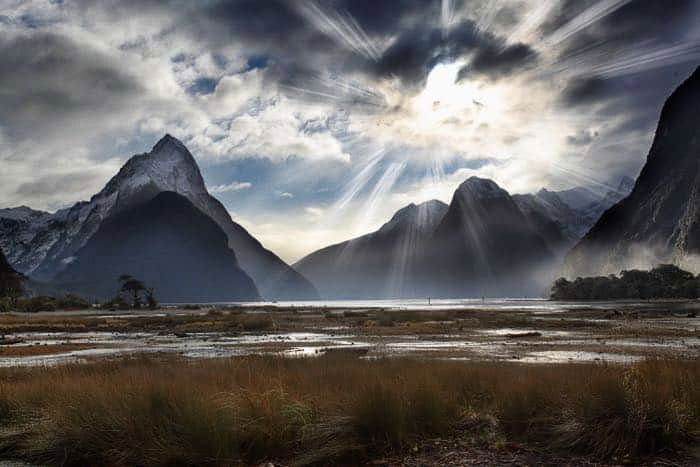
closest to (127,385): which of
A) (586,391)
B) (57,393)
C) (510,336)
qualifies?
(57,393)

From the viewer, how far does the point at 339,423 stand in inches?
379

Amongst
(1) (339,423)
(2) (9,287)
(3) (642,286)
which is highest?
(2) (9,287)

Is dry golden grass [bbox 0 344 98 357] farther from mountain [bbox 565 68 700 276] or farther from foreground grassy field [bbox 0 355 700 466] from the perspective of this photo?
mountain [bbox 565 68 700 276]

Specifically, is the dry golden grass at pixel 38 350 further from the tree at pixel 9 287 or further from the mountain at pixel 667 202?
the mountain at pixel 667 202

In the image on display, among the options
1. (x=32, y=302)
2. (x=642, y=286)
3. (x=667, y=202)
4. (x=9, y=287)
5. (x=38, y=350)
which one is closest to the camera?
(x=38, y=350)

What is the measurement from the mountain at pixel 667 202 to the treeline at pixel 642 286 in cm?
804

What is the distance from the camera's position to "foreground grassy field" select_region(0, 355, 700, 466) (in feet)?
29.6

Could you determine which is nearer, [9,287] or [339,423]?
[339,423]

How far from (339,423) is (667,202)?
Answer: 176294 millimetres

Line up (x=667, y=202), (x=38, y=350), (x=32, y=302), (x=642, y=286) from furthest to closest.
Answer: (x=667, y=202), (x=642, y=286), (x=32, y=302), (x=38, y=350)

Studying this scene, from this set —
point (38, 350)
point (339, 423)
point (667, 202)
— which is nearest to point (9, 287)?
point (38, 350)

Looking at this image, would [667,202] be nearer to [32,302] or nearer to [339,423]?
[339,423]

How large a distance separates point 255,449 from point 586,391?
6.50m

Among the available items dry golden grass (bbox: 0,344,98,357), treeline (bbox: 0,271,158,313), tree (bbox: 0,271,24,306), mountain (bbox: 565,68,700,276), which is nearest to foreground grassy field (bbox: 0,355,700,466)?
dry golden grass (bbox: 0,344,98,357)
